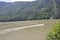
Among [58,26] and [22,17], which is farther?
[22,17]

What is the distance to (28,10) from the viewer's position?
88.8 feet

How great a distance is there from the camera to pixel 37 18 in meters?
24.6

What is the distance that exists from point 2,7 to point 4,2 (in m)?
0.79

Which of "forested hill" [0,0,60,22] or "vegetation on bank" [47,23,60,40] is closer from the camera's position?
"vegetation on bank" [47,23,60,40]

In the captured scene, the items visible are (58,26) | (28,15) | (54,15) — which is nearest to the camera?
(58,26)

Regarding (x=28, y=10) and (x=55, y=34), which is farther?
(x=28, y=10)

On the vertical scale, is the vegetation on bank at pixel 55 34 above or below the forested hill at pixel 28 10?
above

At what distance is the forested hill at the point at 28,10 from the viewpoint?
80.8 ft

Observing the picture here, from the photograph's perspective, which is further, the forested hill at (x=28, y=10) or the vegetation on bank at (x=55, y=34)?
the forested hill at (x=28, y=10)

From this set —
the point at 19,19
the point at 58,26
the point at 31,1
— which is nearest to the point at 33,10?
the point at 31,1

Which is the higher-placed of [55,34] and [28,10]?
[55,34]

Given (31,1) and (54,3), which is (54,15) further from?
(31,1)

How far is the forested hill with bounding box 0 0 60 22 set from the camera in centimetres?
2463

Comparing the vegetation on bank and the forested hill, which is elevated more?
the vegetation on bank
